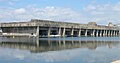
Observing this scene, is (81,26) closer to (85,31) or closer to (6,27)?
(85,31)

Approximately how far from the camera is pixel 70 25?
557 ft

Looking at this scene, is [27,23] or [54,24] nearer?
[27,23]

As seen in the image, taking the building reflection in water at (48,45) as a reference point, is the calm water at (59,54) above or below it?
above

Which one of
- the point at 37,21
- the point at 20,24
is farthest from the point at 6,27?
the point at 37,21

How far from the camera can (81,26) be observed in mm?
183500

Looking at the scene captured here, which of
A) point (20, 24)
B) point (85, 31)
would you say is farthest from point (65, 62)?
point (85, 31)

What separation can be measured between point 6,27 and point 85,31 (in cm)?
6477

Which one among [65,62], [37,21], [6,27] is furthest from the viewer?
[6,27]

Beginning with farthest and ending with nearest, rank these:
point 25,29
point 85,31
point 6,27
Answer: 1. point 85,31
2. point 6,27
3. point 25,29

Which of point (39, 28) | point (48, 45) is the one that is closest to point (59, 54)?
point (48, 45)

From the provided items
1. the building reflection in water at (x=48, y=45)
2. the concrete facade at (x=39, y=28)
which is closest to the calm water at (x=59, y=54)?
the building reflection in water at (x=48, y=45)

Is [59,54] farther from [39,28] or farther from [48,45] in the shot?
[39,28]

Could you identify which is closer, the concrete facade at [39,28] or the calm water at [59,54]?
the calm water at [59,54]

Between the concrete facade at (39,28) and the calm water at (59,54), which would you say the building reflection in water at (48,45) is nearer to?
the calm water at (59,54)
